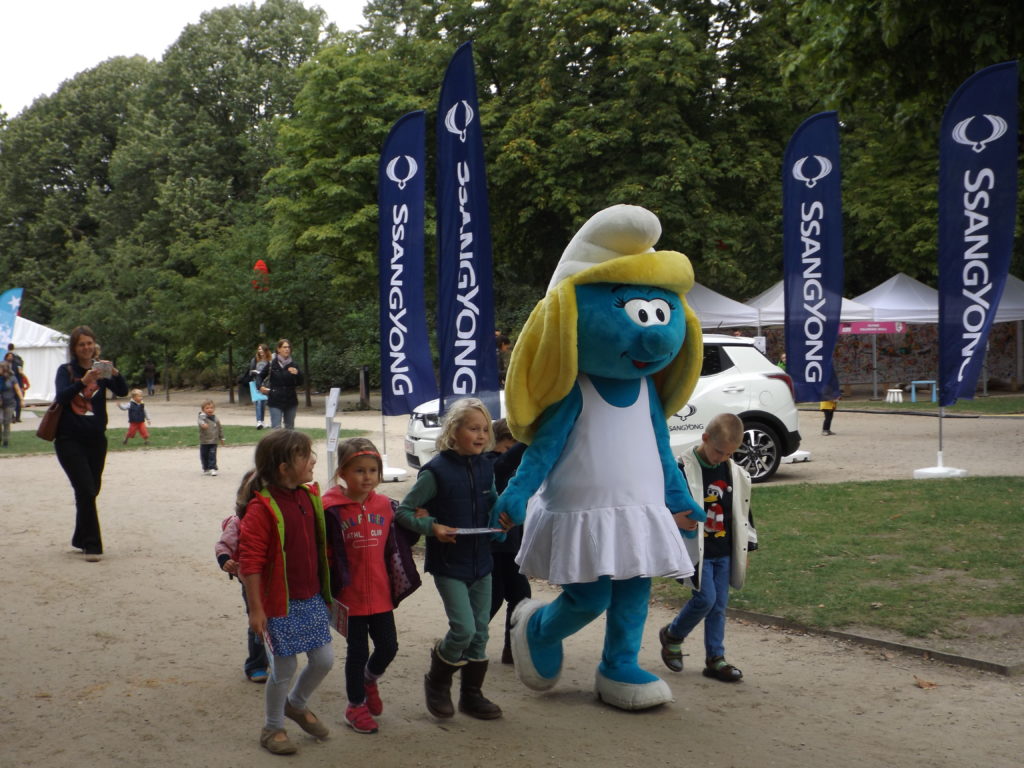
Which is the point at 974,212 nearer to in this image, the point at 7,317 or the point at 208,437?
the point at 208,437

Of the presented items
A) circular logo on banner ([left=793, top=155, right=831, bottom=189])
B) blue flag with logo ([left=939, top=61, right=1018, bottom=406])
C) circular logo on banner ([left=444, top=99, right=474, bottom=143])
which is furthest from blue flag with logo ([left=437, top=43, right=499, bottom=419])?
circular logo on banner ([left=793, top=155, right=831, bottom=189])

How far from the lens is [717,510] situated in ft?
18.8

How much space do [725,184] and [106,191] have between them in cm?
3996

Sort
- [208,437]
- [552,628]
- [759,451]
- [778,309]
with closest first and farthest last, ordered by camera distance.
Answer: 1. [552,628]
2. [759,451]
3. [208,437]
4. [778,309]

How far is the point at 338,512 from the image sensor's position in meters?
4.85

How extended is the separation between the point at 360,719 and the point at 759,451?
9.15 meters

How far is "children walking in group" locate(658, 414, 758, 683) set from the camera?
560 centimetres

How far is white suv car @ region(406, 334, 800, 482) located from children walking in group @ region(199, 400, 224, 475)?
3.62m

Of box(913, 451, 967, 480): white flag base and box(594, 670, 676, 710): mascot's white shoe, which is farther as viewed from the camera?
box(913, 451, 967, 480): white flag base

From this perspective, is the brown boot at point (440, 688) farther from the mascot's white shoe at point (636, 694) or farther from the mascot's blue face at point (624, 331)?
the mascot's blue face at point (624, 331)

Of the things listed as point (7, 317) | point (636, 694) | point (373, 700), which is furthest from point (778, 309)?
point (373, 700)

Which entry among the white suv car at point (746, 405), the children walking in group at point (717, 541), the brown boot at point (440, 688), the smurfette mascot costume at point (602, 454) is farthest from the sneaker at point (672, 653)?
the white suv car at point (746, 405)

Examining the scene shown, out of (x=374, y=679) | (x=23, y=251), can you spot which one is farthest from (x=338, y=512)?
(x=23, y=251)

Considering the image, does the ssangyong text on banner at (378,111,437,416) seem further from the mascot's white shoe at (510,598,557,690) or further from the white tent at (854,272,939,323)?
the white tent at (854,272,939,323)
